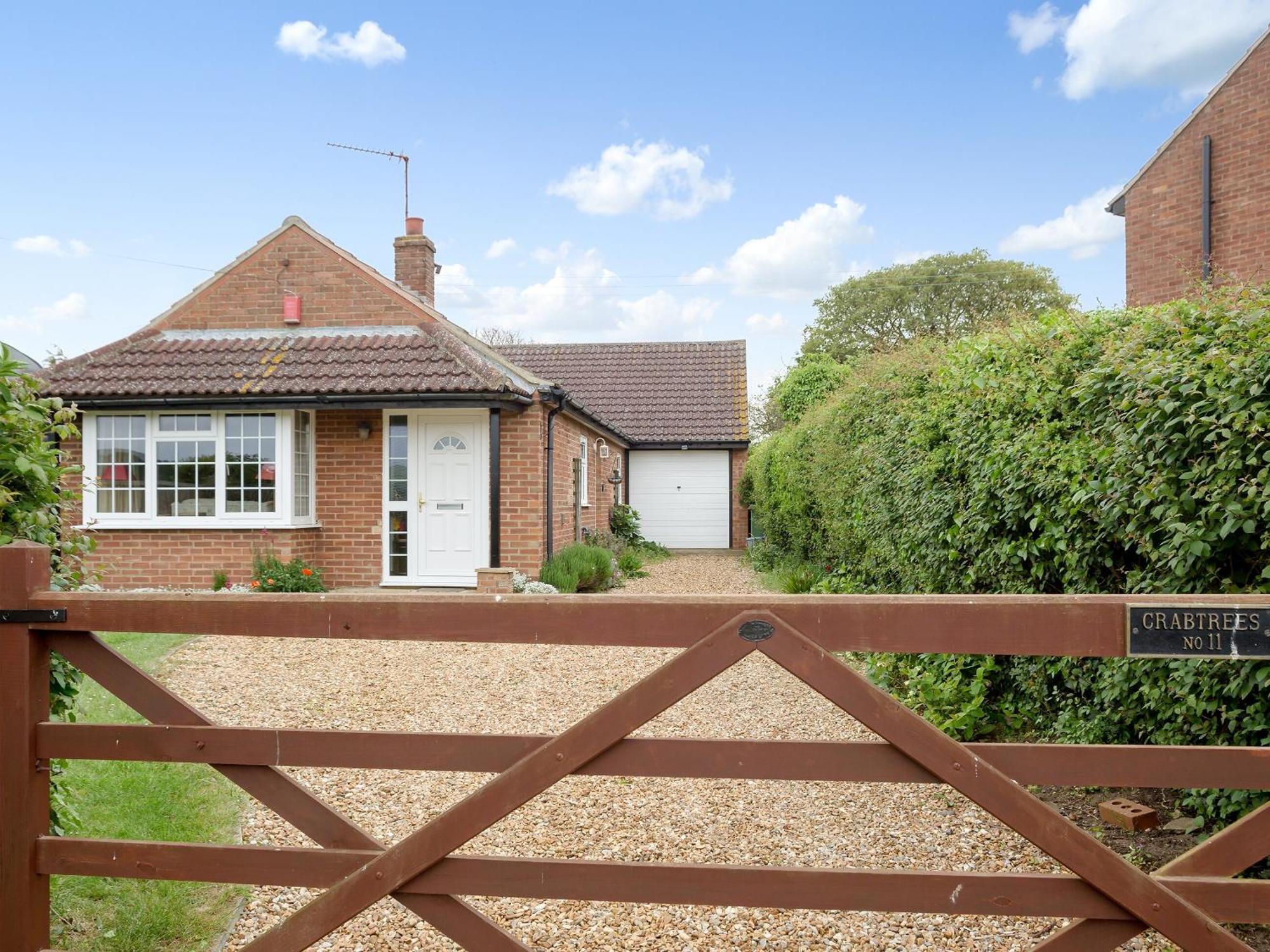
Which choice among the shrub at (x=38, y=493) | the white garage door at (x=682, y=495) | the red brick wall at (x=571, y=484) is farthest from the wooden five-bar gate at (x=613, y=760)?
the white garage door at (x=682, y=495)

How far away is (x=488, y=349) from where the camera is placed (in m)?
13.0

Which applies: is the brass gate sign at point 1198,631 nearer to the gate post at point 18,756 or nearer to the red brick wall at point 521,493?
the gate post at point 18,756

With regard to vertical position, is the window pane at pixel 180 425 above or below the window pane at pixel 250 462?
above

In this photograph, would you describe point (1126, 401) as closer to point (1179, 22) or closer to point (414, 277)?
point (414, 277)

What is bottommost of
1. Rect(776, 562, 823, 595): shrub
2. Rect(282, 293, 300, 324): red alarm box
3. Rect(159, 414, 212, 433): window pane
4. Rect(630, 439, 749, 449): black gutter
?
Rect(776, 562, 823, 595): shrub

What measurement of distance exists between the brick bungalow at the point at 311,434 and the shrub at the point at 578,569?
0.31 m

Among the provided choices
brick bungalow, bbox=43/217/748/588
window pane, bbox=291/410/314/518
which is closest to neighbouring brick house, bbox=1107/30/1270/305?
brick bungalow, bbox=43/217/748/588

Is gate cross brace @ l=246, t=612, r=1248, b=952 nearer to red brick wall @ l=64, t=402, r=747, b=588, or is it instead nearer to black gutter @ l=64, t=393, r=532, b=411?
black gutter @ l=64, t=393, r=532, b=411

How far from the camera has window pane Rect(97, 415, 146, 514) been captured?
461 inches

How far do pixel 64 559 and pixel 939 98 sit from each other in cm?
1514

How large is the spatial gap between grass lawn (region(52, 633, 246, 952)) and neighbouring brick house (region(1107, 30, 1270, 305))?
46.9ft

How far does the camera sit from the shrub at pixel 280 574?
10.9 metres

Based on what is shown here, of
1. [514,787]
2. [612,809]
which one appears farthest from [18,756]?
[612,809]

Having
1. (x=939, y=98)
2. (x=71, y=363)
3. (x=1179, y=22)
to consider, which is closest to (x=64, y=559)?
(x=71, y=363)
